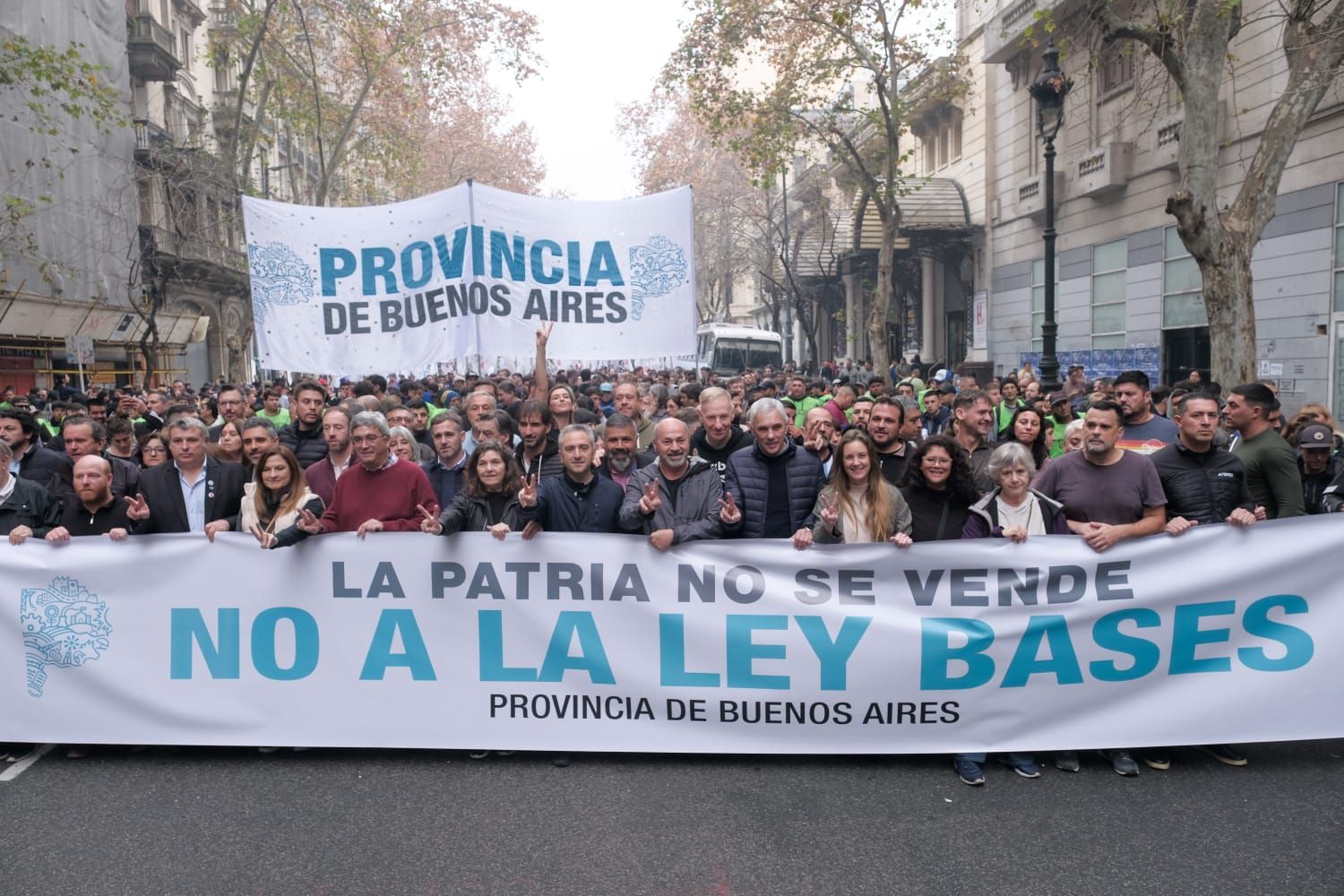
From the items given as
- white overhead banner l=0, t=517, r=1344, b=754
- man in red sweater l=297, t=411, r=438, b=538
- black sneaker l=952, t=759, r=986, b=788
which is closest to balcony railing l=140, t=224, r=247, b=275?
man in red sweater l=297, t=411, r=438, b=538

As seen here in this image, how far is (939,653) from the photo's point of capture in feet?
15.6

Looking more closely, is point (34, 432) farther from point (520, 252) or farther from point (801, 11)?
point (801, 11)

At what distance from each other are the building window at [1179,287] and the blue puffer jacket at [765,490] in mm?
14799

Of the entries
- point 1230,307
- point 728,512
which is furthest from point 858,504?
point 1230,307

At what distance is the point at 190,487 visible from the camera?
593 cm

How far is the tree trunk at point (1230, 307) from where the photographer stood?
10.3 metres

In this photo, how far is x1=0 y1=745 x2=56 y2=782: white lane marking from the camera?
4770 millimetres

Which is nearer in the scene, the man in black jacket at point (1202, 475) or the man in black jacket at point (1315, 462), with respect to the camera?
the man in black jacket at point (1202, 475)

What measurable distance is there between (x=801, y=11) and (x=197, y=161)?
48.8 ft

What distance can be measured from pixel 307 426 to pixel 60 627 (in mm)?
2767

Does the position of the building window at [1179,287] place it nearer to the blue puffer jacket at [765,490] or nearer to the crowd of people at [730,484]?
the crowd of people at [730,484]

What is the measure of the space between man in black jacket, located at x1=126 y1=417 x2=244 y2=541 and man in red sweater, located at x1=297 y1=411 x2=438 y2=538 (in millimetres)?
698

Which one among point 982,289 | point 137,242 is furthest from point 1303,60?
point 137,242

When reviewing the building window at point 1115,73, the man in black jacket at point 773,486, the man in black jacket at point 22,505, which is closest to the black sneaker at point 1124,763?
the man in black jacket at point 773,486
